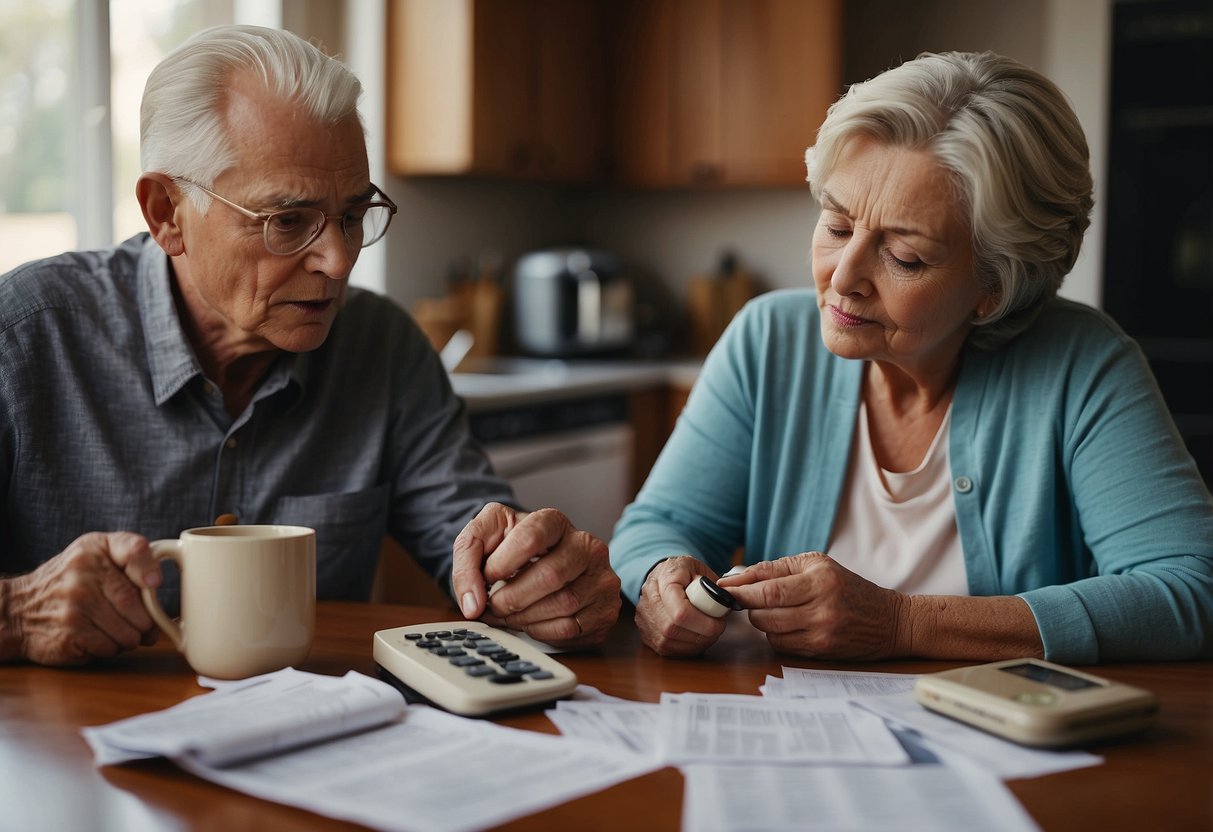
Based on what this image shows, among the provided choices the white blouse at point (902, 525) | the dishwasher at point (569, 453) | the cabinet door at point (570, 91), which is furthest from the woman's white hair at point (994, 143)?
the cabinet door at point (570, 91)

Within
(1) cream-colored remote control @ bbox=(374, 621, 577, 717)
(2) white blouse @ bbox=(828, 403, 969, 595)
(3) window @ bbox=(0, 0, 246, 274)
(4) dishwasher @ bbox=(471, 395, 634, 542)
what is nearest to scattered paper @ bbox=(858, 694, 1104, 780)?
(1) cream-colored remote control @ bbox=(374, 621, 577, 717)

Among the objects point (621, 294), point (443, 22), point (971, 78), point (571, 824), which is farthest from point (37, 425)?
point (621, 294)

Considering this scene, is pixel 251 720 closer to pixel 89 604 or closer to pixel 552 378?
pixel 89 604

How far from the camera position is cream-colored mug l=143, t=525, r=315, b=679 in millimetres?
1009

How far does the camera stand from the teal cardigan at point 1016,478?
4.07ft

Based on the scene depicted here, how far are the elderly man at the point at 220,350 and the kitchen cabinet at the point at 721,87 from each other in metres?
2.66

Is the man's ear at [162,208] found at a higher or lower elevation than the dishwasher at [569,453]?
higher

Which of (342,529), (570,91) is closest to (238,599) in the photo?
(342,529)

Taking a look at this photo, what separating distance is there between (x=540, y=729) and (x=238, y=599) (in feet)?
0.97

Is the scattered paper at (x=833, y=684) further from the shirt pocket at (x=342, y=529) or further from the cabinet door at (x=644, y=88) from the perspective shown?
the cabinet door at (x=644, y=88)

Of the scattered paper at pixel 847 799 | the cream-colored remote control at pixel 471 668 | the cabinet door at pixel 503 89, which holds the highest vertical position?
Answer: the cabinet door at pixel 503 89

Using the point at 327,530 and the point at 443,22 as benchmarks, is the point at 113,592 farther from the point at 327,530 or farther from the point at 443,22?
Answer: the point at 443,22

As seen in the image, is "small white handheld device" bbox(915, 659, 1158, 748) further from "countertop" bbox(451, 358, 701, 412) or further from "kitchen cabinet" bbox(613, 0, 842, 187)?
"kitchen cabinet" bbox(613, 0, 842, 187)

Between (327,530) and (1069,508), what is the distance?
0.96m
